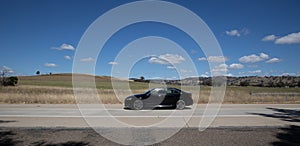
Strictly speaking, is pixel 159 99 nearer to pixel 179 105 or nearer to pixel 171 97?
pixel 171 97

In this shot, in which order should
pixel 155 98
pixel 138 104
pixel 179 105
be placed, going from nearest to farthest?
pixel 138 104
pixel 155 98
pixel 179 105

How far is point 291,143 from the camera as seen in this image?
217 inches

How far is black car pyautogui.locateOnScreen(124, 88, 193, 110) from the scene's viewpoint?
13289 mm

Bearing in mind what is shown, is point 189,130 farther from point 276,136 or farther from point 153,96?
point 153,96

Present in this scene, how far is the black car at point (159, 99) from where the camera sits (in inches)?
523

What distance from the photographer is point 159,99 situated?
13500 millimetres

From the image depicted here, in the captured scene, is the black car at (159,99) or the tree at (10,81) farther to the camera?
the tree at (10,81)

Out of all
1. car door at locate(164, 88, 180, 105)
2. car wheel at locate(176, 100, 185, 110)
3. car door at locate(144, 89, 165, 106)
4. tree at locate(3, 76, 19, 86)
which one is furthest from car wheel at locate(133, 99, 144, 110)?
tree at locate(3, 76, 19, 86)

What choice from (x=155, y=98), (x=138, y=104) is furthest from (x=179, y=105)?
(x=138, y=104)

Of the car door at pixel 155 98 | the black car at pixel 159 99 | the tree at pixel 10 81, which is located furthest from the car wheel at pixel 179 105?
the tree at pixel 10 81

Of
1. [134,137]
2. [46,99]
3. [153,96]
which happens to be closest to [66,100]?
[46,99]

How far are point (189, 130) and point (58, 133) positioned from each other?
3.95 meters

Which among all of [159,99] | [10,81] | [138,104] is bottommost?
[138,104]

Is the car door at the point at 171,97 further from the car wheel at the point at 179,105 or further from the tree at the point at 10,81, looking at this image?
the tree at the point at 10,81
